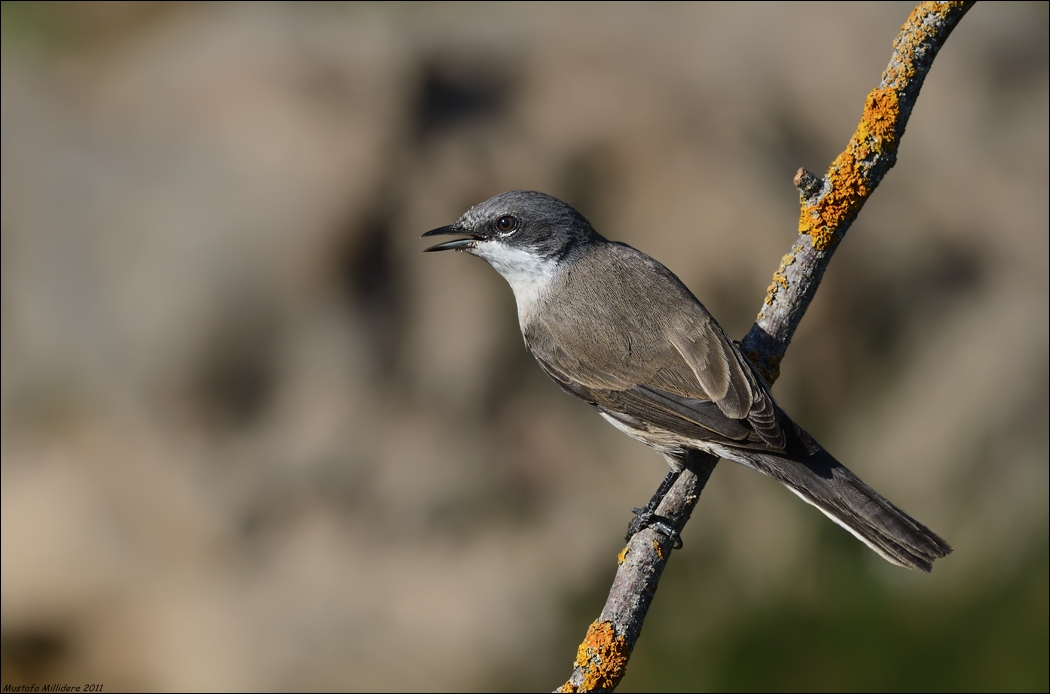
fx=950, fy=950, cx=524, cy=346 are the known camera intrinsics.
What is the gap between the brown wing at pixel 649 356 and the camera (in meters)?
4.15

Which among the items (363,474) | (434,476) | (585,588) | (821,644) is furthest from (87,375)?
(821,644)

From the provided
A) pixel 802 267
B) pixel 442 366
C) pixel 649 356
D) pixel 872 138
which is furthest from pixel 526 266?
pixel 442 366

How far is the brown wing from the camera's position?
13.6 ft

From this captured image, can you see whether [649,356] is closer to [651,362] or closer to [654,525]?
[651,362]

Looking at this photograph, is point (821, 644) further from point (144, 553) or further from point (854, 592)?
point (144, 553)

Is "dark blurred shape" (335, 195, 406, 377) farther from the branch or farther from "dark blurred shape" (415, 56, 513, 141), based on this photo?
the branch

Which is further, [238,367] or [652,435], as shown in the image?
[238,367]

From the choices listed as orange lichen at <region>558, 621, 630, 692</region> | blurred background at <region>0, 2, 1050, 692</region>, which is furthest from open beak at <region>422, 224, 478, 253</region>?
blurred background at <region>0, 2, 1050, 692</region>

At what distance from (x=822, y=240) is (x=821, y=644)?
3.06 meters

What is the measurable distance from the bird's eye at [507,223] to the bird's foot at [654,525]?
1527 millimetres

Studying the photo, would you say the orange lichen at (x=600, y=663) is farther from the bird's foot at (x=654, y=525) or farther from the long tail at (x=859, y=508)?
the long tail at (x=859, y=508)

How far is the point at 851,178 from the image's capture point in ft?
13.9

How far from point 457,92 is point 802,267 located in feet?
14.7

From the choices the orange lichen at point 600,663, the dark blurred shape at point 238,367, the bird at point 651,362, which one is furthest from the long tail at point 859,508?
the dark blurred shape at point 238,367
